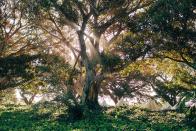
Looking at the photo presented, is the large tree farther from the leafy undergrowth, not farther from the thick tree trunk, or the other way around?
the leafy undergrowth

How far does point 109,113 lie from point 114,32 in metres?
7.56

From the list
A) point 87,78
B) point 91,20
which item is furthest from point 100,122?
point 91,20

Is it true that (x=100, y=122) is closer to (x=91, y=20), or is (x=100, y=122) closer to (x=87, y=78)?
(x=87, y=78)

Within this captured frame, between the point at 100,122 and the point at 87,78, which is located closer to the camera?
the point at 100,122

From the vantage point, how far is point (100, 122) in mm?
20000

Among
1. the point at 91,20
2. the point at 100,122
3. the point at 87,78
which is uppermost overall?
the point at 91,20

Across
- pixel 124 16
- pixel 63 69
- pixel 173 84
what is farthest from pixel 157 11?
pixel 173 84

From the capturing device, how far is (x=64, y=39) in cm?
2911

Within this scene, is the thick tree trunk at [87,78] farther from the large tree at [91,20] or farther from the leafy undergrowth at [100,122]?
the leafy undergrowth at [100,122]

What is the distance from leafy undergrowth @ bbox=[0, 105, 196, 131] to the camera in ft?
58.3

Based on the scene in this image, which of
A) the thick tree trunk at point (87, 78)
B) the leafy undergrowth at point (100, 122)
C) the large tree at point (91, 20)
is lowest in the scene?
the leafy undergrowth at point (100, 122)

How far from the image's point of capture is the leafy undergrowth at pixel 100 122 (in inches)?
700

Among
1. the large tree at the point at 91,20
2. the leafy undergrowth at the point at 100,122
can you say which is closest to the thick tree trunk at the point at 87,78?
the large tree at the point at 91,20

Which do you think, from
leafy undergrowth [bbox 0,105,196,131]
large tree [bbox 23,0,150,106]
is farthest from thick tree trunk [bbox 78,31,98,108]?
leafy undergrowth [bbox 0,105,196,131]
